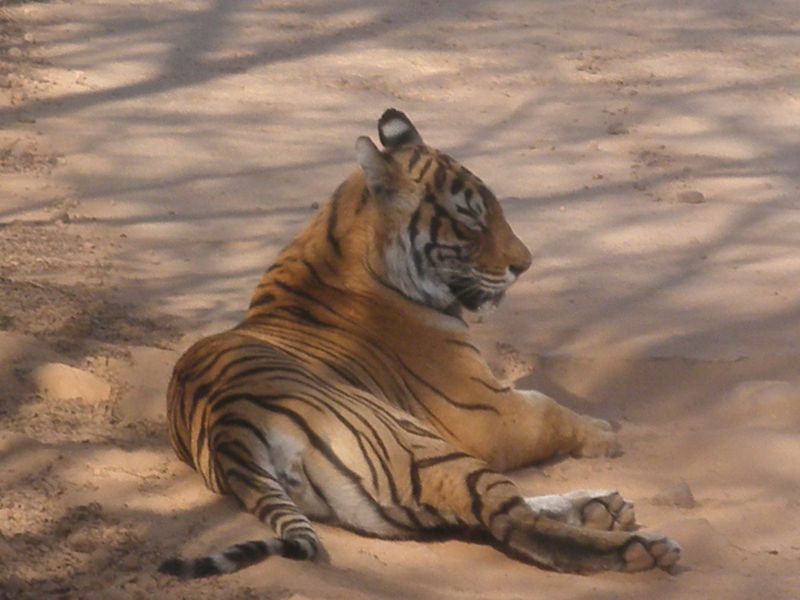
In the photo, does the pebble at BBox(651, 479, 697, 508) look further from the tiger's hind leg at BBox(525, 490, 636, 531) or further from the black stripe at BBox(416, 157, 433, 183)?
the black stripe at BBox(416, 157, 433, 183)

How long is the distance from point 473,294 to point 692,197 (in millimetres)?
A: 3207

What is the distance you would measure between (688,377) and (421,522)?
6.53 feet

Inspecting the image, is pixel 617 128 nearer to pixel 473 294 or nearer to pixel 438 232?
pixel 473 294

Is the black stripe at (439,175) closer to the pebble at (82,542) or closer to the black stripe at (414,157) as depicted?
the black stripe at (414,157)

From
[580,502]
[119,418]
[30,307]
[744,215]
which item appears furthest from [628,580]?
[744,215]

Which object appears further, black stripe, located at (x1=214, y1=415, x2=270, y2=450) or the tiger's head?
the tiger's head

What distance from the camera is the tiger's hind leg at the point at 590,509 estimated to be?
15.0 ft

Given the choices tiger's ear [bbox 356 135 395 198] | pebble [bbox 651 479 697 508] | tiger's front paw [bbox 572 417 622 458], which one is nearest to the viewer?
pebble [bbox 651 479 697 508]

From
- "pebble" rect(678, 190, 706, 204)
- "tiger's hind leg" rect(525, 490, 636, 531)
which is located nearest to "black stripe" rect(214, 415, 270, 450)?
"tiger's hind leg" rect(525, 490, 636, 531)

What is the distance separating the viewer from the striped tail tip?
3.81 m

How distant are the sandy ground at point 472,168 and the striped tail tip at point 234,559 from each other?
0.03 meters

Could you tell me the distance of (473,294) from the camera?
545cm

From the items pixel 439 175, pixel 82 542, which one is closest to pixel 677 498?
Result: pixel 439 175

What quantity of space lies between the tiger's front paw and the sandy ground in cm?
6
